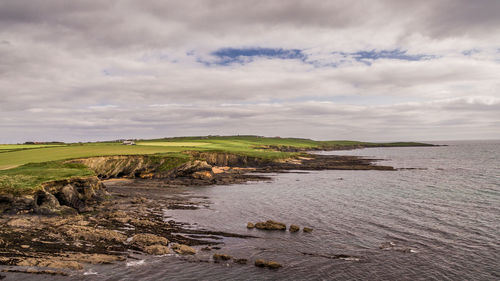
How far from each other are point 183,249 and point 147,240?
3.54 meters

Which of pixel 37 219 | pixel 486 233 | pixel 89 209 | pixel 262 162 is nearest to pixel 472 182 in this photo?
pixel 486 233

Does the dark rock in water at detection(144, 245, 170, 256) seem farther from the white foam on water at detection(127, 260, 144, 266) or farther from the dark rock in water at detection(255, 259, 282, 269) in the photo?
the dark rock in water at detection(255, 259, 282, 269)

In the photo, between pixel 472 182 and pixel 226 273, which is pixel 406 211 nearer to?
pixel 226 273

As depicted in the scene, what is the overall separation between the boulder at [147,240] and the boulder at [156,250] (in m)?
1.05

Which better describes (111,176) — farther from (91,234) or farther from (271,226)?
(271,226)

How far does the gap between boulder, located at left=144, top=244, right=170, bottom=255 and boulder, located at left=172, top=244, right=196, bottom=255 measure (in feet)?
2.01

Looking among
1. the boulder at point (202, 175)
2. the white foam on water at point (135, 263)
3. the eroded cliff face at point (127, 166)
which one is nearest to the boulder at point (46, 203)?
the white foam on water at point (135, 263)

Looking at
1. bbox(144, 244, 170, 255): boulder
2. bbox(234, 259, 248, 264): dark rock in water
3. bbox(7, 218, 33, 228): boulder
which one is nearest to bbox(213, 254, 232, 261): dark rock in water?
bbox(234, 259, 248, 264): dark rock in water

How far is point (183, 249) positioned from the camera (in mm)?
22266

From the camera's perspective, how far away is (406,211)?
3569cm

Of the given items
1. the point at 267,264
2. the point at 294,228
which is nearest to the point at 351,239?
the point at 294,228

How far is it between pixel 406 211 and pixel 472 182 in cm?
3381

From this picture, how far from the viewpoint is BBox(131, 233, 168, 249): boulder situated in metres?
23.4

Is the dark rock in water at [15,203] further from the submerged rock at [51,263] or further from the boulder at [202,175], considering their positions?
the boulder at [202,175]
